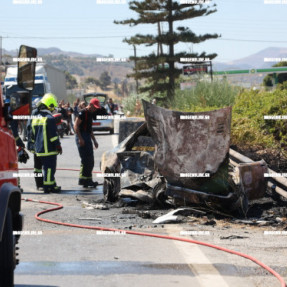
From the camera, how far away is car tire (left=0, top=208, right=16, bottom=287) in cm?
582

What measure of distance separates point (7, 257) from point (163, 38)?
48816 millimetres

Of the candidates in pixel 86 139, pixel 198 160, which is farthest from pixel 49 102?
pixel 198 160

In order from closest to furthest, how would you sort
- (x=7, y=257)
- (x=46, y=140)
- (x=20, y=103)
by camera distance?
(x=7, y=257)
(x=20, y=103)
(x=46, y=140)

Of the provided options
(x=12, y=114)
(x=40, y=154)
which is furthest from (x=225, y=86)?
(x=12, y=114)

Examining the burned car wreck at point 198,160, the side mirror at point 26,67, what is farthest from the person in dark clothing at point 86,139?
the side mirror at point 26,67

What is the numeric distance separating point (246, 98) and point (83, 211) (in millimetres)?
11537

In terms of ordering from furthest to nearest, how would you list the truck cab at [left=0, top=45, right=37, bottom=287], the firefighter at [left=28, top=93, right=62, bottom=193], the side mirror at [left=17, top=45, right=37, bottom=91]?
the firefighter at [left=28, top=93, right=62, bottom=193]
the side mirror at [left=17, top=45, right=37, bottom=91]
the truck cab at [left=0, top=45, right=37, bottom=287]

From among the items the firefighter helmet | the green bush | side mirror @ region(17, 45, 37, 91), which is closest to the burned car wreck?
the firefighter helmet

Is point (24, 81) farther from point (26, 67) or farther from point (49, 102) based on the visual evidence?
point (49, 102)

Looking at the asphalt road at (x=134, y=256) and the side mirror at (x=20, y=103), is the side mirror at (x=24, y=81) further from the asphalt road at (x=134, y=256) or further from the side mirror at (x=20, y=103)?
the asphalt road at (x=134, y=256)

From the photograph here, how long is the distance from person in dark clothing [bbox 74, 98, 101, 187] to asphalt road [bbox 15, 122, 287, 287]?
154 inches

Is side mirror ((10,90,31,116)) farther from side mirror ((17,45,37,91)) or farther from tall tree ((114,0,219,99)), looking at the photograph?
tall tree ((114,0,219,99))

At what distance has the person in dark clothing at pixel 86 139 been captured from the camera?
14852 millimetres

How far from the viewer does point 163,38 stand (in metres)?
53.9
